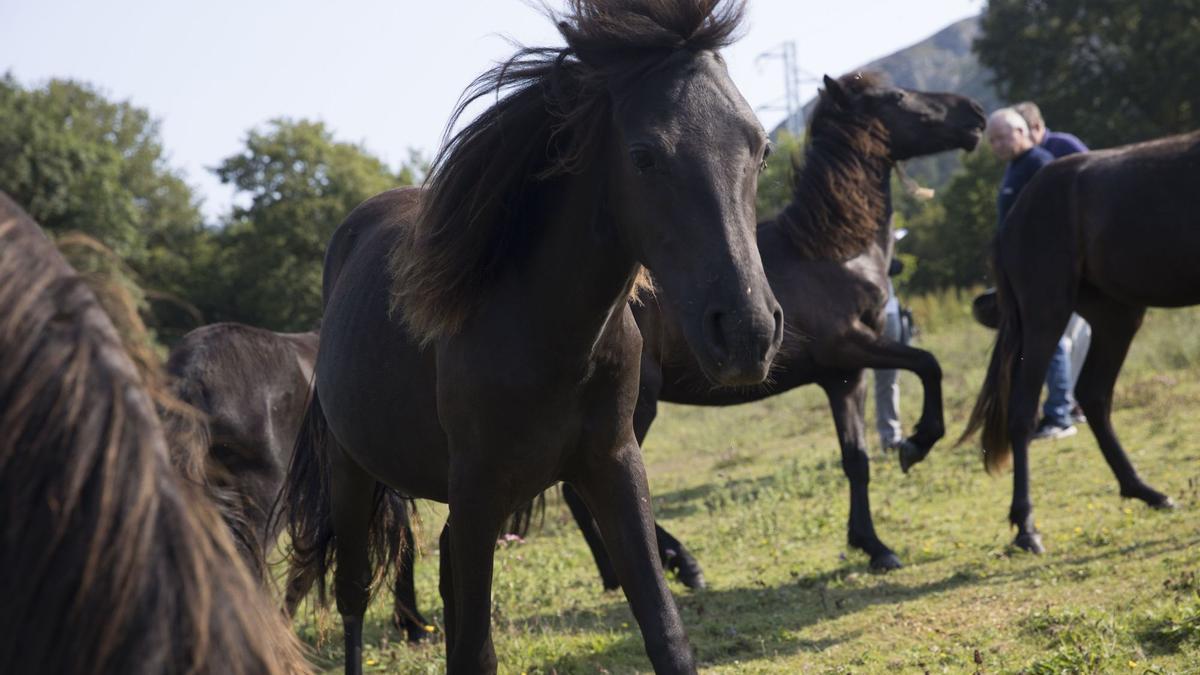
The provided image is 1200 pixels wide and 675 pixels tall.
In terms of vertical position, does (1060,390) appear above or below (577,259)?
below

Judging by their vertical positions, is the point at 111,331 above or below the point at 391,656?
above

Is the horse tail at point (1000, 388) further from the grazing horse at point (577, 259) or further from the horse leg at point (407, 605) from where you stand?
the grazing horse at point (577, 259)

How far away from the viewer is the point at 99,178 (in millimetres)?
39656

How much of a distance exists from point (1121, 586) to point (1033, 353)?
6.47 ft

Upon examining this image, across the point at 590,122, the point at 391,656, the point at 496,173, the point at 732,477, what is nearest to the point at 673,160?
the point at 590,122

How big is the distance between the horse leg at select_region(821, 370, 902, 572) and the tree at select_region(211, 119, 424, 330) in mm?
34751

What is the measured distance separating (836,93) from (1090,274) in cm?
182

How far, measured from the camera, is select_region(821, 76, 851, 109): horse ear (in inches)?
277

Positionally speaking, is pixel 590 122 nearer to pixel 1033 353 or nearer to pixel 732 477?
pixel 1033 353

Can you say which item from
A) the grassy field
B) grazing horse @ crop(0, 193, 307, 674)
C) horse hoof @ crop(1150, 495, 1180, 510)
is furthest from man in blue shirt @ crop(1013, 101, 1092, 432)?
grazing horse @ crop(0, 193, 307, 674)

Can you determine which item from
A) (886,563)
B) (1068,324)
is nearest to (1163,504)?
(886,563)

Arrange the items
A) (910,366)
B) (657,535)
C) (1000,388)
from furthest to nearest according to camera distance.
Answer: (1000,388)
(910,366)
(657,535)

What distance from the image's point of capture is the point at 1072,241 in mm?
6855

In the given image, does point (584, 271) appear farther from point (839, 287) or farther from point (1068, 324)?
point (1068, 324)
